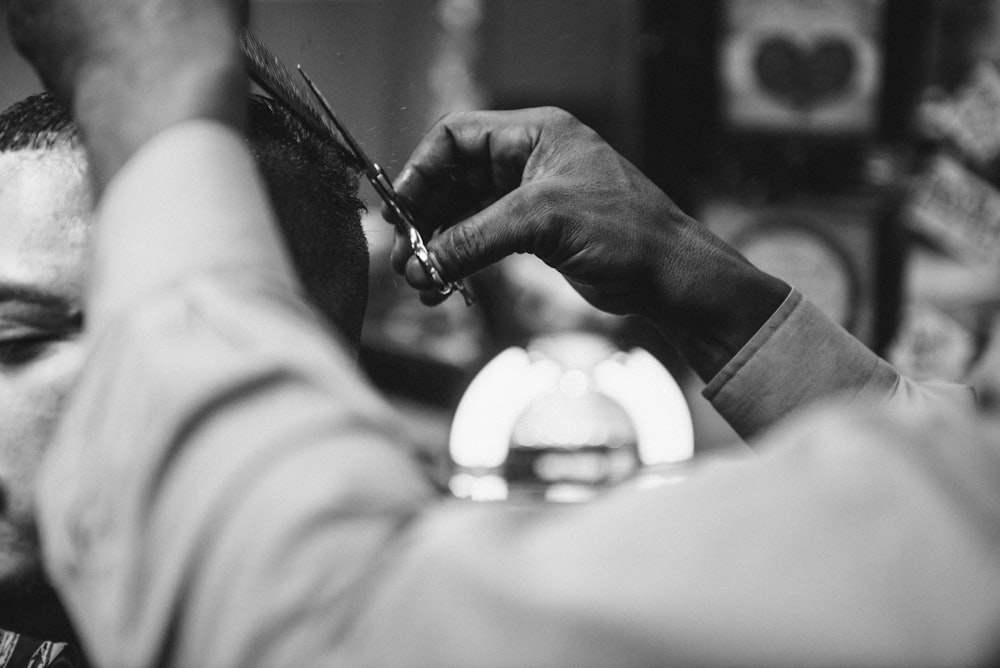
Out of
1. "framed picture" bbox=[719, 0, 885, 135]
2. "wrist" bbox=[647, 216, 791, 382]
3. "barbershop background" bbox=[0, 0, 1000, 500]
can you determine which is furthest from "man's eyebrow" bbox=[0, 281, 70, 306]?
"framed picture" bbox=[719, 0, 885, 135]

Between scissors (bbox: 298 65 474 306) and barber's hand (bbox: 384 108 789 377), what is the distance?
12 mm

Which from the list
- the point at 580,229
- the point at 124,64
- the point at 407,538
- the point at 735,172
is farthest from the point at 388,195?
the point at 735,172

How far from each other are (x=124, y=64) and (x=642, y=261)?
675 mm

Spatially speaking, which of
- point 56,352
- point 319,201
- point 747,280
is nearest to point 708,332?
point 747,280

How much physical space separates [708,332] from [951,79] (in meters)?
3.24

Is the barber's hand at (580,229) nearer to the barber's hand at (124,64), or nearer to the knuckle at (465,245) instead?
the knuckle at (465,245)

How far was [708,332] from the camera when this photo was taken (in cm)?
123

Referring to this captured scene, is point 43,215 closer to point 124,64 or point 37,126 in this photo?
point 37,126

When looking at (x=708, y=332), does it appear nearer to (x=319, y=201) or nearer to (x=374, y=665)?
Answer: (x=319, y=201)

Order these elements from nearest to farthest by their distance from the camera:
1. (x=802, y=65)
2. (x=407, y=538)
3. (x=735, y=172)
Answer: (x=407, y=538) → (x=802, y=65) → (x=735, y=172)

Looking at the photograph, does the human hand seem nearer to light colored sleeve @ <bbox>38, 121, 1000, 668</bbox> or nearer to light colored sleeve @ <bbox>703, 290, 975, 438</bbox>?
light colored sleeve @ <bbox>703, 290, 975, 438</bbox>

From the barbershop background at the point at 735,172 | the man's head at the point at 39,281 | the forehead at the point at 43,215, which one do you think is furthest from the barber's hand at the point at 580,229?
the barbershop background at the point at 735,172

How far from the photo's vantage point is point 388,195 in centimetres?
110

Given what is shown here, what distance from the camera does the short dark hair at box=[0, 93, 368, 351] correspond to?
3.57 ft
